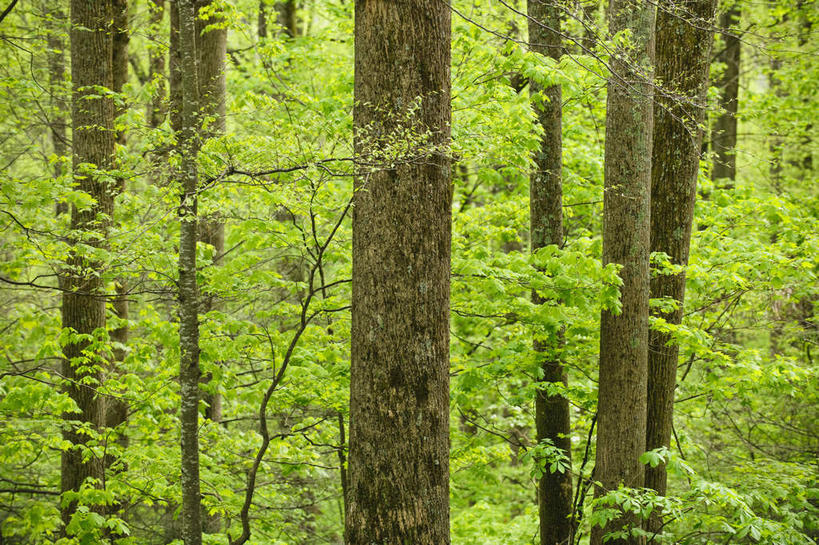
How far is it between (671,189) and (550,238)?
1424 mm

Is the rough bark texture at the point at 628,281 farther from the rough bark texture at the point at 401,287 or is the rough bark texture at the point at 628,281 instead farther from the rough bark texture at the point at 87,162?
the rough bark texture at the point at 87,162

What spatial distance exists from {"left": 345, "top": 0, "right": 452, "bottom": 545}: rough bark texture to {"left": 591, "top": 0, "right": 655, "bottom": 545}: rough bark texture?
2624 millimetres

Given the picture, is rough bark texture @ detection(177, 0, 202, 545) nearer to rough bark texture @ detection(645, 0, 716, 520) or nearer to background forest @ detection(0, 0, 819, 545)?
background forest @ detection(0, 0, 819, 545)

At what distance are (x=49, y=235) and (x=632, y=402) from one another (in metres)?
5.38

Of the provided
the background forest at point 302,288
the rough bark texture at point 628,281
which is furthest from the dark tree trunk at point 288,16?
the rough bark texture at point 628,281

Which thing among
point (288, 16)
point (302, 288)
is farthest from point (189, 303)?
point (288, 16)

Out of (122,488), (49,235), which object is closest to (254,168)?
(49,235)

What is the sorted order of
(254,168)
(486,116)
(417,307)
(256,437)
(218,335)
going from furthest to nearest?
(256,437) → (486,116) → (218,335) → (254,168) → (417,307)

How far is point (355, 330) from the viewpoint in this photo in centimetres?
366

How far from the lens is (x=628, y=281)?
18.4ft

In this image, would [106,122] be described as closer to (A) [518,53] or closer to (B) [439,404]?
(A) [518,53]

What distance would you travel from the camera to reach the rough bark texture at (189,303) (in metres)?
4.93

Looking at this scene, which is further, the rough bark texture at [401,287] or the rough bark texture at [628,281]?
the rough bark texture at [628,281]

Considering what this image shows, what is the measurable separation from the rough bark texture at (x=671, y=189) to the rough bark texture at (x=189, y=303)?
178 inches
